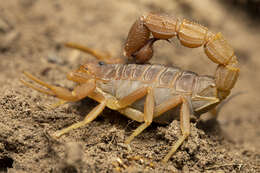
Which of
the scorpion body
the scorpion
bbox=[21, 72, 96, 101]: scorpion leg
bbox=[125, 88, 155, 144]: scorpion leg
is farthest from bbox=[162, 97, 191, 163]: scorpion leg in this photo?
bbox=[21, 72, 96, 101]: scorpion leg

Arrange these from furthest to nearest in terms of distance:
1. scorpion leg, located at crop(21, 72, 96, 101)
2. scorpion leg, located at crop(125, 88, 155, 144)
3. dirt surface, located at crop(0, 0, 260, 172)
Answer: scorpion leg, located at crop(21, 72, 96, 101), scorpion leg, located at crop(125, 88, 155, 144), dirt surface, located at crop(0, 0, 260, 172)

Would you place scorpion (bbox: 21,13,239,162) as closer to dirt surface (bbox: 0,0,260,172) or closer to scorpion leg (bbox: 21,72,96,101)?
scorpion leg (bbox: 21,72,96,101)

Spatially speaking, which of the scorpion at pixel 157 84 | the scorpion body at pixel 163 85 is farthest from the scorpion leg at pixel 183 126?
the scorpion body at pixel 163 85

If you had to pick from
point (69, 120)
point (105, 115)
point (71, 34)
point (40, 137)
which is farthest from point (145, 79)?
point (71, 34)

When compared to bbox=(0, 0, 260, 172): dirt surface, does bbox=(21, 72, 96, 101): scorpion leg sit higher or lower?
higher

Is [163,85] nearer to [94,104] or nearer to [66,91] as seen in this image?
[94,104]

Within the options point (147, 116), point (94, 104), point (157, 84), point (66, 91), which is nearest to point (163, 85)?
point (157, 84)
